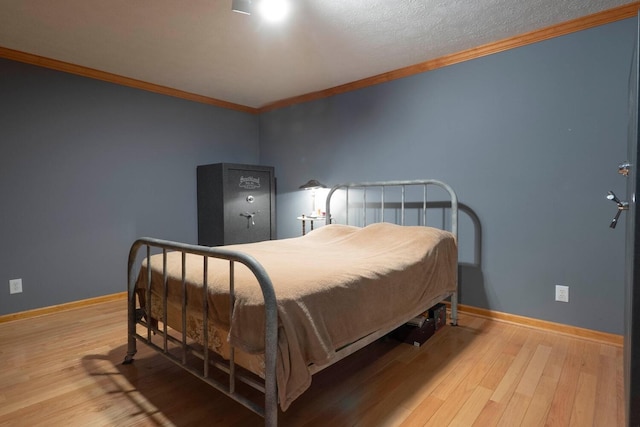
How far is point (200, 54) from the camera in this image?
2.73 meters

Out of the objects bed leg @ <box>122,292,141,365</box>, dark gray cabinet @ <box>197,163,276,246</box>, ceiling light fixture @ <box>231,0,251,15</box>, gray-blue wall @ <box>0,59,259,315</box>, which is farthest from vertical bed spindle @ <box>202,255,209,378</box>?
gray-blue wall @ <box>0,59,259,315</box>

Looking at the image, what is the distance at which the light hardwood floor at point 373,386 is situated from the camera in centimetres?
147

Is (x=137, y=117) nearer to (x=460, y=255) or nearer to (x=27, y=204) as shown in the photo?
(x=27, y=204)

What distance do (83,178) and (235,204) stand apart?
1347mm

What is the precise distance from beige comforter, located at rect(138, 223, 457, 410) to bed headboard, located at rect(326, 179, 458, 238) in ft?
1.49

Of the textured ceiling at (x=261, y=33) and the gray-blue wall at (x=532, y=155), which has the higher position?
the textured ceiling at (x=261, y=33)

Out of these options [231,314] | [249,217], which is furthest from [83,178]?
[231,314]

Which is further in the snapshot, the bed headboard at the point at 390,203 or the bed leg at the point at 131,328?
the bed headboard at the point at 390,203

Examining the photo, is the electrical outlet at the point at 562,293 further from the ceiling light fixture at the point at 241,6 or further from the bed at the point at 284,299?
the ceiling light fixture at the point at 241,6

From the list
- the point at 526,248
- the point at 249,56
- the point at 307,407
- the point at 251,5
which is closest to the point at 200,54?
the point at 249,56

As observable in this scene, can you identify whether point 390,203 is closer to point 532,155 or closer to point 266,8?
point 532,155

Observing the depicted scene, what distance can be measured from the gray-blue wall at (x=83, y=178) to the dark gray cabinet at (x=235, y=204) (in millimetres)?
190

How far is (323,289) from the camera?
137cm

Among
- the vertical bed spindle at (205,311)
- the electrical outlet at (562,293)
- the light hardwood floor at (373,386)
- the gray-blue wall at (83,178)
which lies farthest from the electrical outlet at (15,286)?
the electrical outlet at (562,293)
